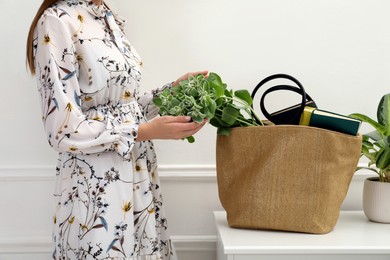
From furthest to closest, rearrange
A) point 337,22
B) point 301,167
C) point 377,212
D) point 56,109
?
point 337,22 → point 377,212 → point 301,167 → point 56,109

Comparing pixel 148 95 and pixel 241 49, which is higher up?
pixel 241 49

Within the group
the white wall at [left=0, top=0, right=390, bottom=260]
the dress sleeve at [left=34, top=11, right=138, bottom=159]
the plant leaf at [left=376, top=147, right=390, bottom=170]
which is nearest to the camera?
the dress sleeve at [left=34, top=11, right=138, bottom=159]

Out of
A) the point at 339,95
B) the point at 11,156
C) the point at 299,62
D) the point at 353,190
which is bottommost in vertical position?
the point at 353,190

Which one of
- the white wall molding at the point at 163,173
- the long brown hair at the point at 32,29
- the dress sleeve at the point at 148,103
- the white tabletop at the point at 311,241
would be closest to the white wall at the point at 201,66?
the white wall molding at the point at 163,173

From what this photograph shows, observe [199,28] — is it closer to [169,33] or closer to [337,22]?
[169,33]

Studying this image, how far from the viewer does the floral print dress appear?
3.93 feet

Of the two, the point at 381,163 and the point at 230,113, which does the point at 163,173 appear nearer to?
the point at 230,113

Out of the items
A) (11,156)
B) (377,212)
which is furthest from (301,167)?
(11,156)

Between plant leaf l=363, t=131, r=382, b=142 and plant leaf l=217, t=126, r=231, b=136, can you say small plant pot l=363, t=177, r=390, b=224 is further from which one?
plant leaf l=217, t=126, r=231, b=136

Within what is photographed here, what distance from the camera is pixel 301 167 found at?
135 centimetres

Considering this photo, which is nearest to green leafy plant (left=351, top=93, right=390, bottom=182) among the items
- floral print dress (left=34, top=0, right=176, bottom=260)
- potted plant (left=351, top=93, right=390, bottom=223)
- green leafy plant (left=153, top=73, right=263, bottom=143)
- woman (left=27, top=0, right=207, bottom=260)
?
potted plant (left=351, top=93, right=390, bottom=223)

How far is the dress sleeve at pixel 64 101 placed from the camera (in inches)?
46.6

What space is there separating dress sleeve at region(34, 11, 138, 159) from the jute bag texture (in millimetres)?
333

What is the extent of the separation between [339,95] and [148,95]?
2.17 feet
